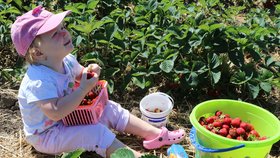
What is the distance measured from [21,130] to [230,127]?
4.98ft

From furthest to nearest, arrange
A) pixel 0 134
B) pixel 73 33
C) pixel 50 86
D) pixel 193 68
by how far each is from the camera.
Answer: pixel 73 33 < pixel 193 68 < pixel 0 134 < pixel 50 86

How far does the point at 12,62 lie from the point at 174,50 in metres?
1.47

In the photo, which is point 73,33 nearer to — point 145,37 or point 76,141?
point 145,37

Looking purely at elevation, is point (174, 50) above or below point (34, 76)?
below

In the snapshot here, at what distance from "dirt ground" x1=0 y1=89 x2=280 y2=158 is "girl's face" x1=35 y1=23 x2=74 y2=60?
2.49 feet

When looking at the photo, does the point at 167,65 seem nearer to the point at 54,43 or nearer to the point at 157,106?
the point at 157,106

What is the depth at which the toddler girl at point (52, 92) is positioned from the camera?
8.96 feet

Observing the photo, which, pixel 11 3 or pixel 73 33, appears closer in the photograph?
pixel 73 33

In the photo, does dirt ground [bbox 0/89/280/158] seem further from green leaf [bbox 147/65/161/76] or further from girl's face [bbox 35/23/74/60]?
girl's face [bbox 35/23/74/60]

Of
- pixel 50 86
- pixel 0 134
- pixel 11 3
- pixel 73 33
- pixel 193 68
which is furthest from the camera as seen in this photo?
pixel 11 3

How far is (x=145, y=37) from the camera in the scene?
375 centimetres

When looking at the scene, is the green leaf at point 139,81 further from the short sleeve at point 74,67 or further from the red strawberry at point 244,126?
the red strawberry at point 244,126

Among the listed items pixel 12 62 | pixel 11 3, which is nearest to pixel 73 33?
pixel 12 62

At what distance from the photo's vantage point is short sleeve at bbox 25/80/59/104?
107 inches
